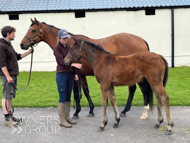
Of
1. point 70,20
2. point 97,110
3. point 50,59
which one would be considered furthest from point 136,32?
point 97,110

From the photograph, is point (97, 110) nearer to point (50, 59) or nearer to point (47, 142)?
point (47, 142)

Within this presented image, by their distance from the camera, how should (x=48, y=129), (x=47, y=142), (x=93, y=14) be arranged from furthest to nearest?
1. (x=93, y=14)
2. (x=48, y=129)
3. (x=47, y=142)

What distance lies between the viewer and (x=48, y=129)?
4.92m

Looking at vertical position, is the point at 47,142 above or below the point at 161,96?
below

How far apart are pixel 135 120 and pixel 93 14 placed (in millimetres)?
10180

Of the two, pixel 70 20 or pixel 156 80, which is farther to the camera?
pixel 70 20

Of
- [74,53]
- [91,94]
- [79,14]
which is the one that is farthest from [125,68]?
[79,14]

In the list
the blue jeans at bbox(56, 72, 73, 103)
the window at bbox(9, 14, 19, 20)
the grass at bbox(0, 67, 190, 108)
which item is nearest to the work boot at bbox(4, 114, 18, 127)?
the blue jeans at bbox(56, 72, 73, 103)

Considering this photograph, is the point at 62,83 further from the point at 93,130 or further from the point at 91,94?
the point at 91,94

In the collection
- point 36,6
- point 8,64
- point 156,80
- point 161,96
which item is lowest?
point 161,96

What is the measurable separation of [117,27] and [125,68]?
403 inches

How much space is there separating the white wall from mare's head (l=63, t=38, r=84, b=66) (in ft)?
32.6

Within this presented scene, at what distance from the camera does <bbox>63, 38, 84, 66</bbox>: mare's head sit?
4.71 meters

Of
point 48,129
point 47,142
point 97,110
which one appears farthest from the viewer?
point 97,110
